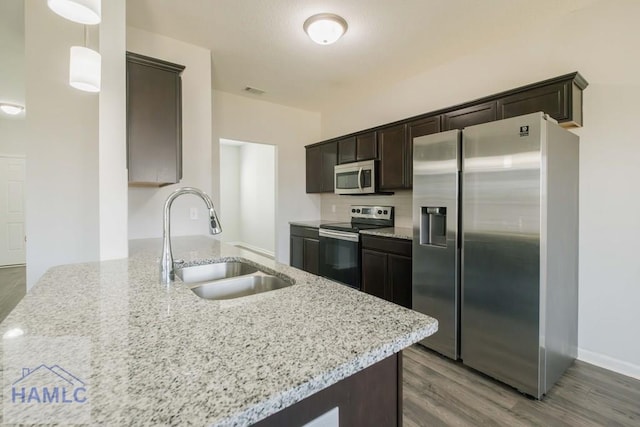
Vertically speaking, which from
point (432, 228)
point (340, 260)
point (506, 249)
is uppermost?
point (432, 228)

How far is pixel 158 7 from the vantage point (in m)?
2.37

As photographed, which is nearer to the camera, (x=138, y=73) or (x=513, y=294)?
(x=513, y=294)

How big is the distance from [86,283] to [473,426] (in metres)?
2.12

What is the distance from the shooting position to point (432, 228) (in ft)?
8.68

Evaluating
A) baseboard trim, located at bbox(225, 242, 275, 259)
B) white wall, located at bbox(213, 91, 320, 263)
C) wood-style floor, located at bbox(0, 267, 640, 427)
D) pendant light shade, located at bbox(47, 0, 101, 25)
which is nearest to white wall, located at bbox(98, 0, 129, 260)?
pendant light shade, located at bbox(47, 0, 101, 25)

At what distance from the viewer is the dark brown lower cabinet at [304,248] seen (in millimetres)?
4258

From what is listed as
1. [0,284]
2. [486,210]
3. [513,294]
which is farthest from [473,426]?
[0,284]

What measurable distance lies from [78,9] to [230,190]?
6866mm

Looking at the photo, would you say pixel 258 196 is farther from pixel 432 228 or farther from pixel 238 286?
pixel 238 286

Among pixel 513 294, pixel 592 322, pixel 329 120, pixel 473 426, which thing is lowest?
pixel 473 426

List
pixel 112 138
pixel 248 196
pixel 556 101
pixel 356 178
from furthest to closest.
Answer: pixel 248 196, pixel 356 178, pixel 556 101, pixel 112 138

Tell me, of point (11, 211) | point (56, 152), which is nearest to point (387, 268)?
point (56, 152)

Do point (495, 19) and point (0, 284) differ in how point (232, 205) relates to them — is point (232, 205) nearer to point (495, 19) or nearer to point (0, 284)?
point (0, 284)

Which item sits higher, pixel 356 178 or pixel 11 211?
pixel 356 178
